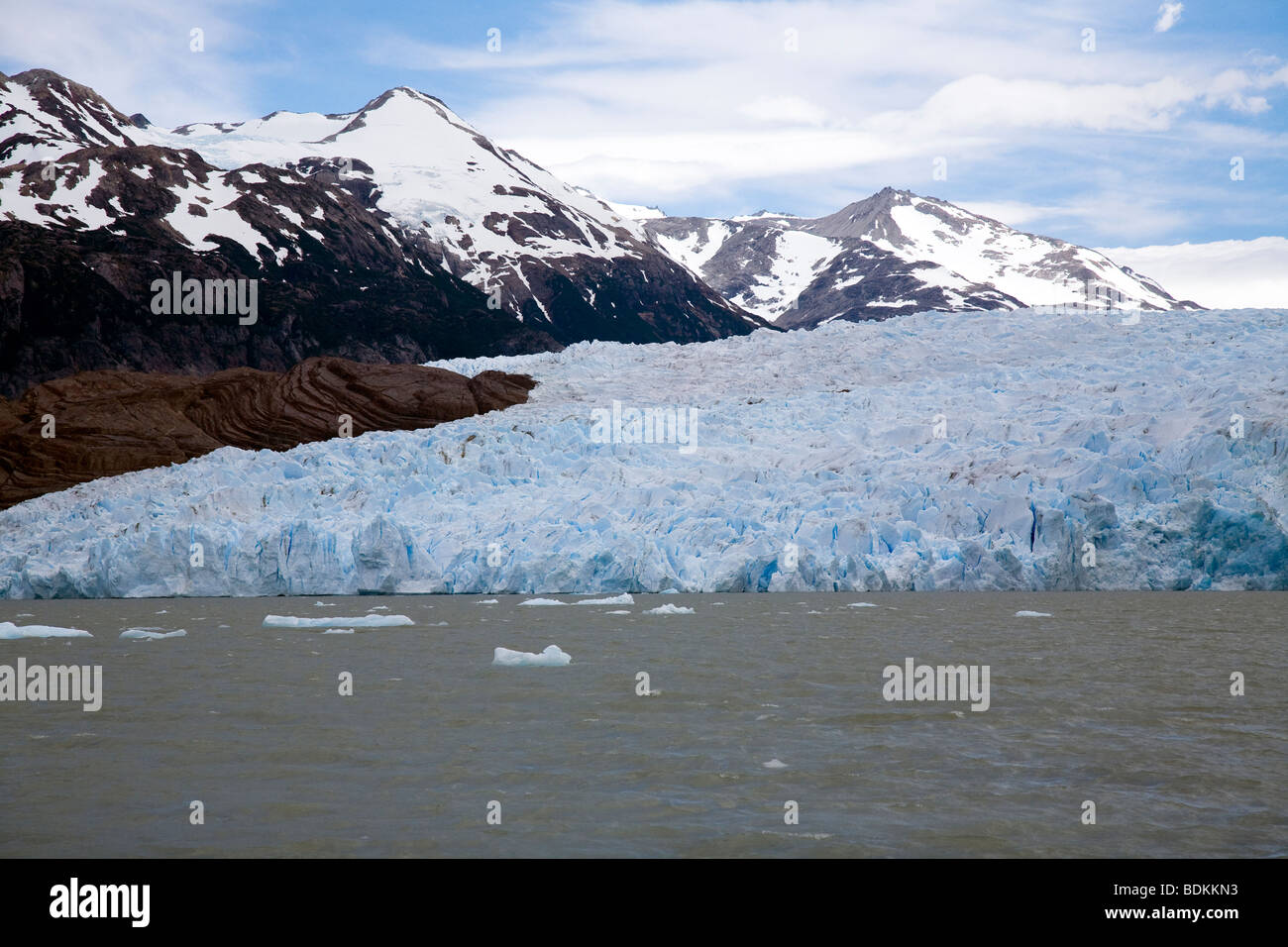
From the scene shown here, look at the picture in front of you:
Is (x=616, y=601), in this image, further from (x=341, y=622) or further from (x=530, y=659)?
(x=530, y=659)

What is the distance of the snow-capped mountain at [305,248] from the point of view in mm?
64625

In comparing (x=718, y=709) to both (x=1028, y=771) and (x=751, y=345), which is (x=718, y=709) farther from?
(x=751, y=345)

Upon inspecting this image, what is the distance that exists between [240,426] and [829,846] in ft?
99.5

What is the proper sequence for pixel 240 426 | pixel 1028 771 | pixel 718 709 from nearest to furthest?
pixel 1028 771 → pixel 718 709 → pixel 240 426

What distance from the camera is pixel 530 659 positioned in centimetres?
1263

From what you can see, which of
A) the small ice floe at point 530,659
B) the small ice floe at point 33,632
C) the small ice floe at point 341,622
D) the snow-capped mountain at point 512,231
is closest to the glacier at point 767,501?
the small ice floe at point 341,622

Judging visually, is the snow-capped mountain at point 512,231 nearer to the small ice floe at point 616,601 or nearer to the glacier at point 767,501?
the glacier at point 767,501

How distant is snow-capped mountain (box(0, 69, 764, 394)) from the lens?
64.6 metres

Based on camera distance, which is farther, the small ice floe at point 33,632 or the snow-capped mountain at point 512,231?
the snow-capped mountain at point 512,231

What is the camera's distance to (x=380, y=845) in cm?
580

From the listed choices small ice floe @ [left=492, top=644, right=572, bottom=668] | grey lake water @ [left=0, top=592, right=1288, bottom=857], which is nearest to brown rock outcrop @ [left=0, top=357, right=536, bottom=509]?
grey lake water @ [left=0, top=592, right=1288, bottom=857]

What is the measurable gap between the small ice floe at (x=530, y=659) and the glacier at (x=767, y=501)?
37.3ft

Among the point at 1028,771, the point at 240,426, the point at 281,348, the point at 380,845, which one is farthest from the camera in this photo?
the point at 281,348

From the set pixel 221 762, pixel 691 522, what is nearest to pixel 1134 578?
pixel 691 522
